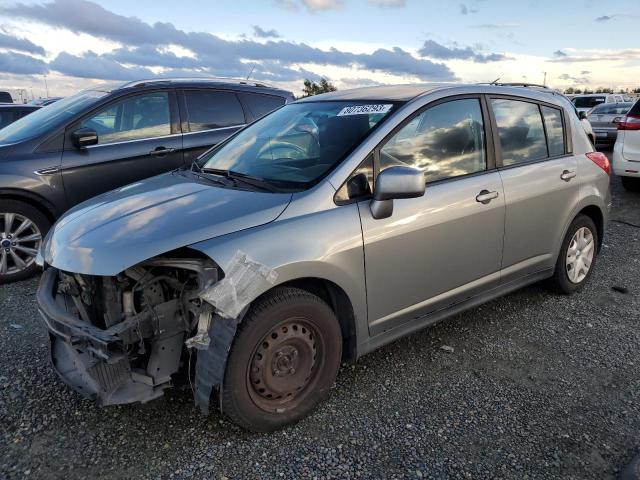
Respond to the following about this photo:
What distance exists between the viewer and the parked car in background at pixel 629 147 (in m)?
8.05

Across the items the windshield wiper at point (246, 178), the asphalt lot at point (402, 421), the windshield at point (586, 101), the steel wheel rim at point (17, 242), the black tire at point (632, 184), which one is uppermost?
the windshield wiper at point (246, 178)

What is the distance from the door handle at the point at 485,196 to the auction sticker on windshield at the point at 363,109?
85 cm

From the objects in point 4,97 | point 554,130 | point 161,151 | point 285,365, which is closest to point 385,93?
point 554,130

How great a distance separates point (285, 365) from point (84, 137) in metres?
3.40

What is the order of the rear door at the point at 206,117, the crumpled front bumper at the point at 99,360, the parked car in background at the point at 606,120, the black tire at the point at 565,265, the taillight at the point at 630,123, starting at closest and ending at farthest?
the crumpled front bumper at the point at 99,360 < the black tire at the point at 565,265 < the rear door at the point at 206,117 < the taillight at the point at 630,123 < the parked car in background at the point at 606,120

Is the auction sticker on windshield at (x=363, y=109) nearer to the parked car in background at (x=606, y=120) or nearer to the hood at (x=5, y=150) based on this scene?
the hood at (x=5, y=150)

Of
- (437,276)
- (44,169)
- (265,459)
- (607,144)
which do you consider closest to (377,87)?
(437,276)

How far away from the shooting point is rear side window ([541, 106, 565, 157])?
4125 mm

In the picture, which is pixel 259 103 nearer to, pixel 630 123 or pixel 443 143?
pixel 443 143

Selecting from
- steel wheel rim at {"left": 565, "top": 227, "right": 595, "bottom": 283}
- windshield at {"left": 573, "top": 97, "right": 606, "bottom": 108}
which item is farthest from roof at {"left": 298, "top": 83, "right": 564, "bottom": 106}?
windshield at {"left": 573, "top": 97, "right": 606, "bottom": 108}

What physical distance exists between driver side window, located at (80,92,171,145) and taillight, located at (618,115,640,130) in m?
6.96

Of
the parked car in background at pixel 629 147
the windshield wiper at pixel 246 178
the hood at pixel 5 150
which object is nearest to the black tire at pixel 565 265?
the windshield wiper at pixel 246 178

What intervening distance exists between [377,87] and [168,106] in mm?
2655

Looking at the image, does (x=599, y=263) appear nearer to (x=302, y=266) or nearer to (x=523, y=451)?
(x=523, y=451)
